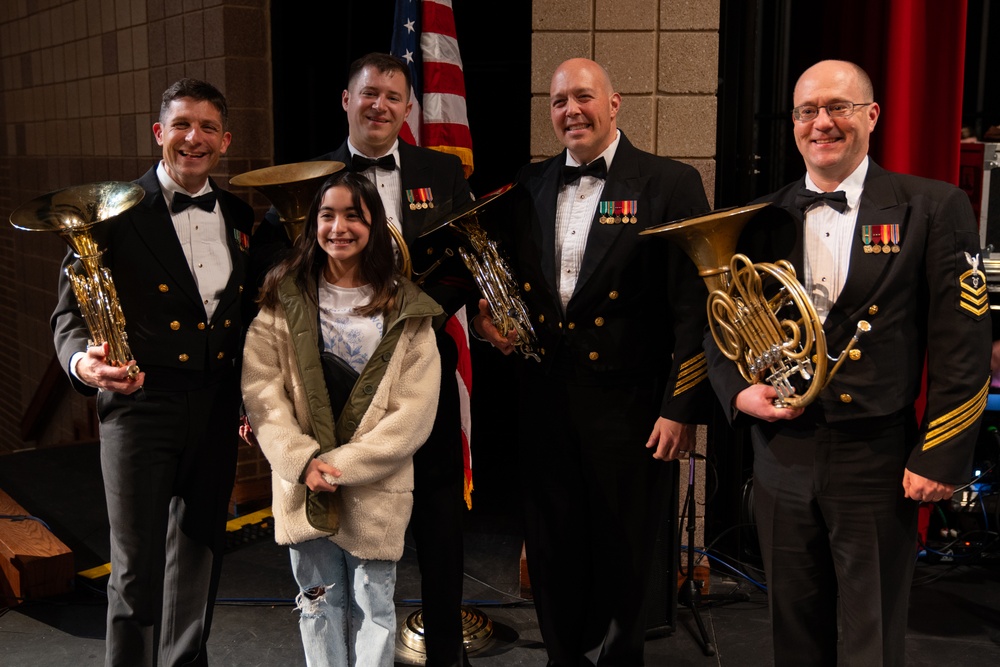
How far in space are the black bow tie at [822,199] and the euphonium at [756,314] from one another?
0.13m

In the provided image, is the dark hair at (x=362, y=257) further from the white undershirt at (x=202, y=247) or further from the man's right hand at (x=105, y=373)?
the man's right hand at (x=105, y=373)

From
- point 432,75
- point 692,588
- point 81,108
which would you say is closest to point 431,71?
point 432,75

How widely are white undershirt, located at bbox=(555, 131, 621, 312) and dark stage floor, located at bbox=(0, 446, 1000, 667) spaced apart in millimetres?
862

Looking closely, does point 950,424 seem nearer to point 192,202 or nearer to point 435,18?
point 192,202

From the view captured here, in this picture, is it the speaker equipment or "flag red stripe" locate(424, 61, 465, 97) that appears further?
"flag red stripe" locate(424, 61, 465, 97)

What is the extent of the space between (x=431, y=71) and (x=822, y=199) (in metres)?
1.95

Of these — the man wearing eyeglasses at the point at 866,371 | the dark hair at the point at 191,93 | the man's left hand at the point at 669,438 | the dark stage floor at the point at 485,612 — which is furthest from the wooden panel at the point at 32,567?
the man wearing eyeglasses at the point at 866,371

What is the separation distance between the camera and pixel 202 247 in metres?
2.93

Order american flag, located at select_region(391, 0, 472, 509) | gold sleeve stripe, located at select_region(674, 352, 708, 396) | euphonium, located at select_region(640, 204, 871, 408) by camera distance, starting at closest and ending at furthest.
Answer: euphonium, located at select_region(640, 204, 871, 408) → gold sleeve stripe, located at select_region(674, 352, 708, 396) → american flag, located at select_region(391, 0, 472, 509)

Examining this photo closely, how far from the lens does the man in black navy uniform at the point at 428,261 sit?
117 inches

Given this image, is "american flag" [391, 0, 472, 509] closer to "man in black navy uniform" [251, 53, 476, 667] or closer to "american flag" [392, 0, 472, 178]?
"american flag" [392, 0, 472, 178]

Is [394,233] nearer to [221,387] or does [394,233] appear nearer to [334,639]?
[221,387]

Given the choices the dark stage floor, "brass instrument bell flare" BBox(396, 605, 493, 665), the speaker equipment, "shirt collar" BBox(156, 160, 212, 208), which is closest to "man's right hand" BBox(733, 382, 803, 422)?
the dark stage floor

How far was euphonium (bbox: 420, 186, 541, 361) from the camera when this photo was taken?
2.83 meters
